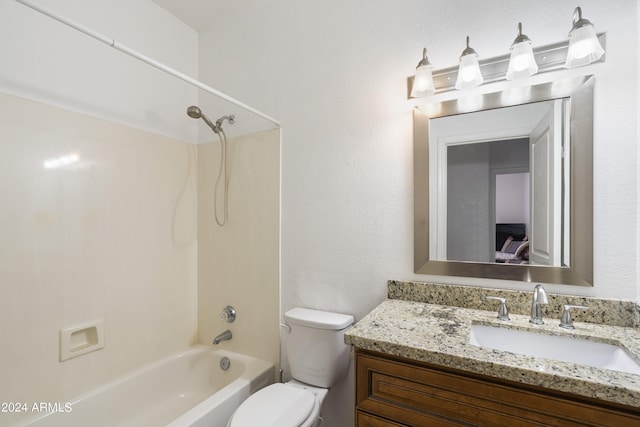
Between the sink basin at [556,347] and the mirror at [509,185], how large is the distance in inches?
9.3

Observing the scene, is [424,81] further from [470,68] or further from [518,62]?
[518,62]

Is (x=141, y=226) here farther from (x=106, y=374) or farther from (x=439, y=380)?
(x=439, y=380)

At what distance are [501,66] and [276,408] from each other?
1.69 metres

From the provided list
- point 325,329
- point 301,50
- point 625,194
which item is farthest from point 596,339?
point 301,50

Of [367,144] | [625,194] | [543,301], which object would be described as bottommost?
[543,301]

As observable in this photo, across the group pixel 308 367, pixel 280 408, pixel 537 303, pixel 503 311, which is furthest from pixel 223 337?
pixel 537 303

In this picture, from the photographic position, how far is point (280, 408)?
4.13 ft

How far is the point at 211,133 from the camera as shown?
208cm

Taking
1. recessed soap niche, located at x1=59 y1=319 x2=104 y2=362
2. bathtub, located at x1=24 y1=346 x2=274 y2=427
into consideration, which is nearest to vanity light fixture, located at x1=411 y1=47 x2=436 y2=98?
bathtub, located at x1=24 y1=346 x2=274 y2=427

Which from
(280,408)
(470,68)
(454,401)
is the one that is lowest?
(280,408)

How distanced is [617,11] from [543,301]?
3.53 feet

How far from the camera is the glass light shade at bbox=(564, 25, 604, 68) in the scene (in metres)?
1.05

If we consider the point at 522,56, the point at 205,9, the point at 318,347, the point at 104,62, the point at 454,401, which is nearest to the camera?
the point at 454,401

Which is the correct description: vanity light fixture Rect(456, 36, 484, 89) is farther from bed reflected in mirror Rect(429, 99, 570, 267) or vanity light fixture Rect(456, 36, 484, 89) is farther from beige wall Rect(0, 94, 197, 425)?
beige wall Rect(0, 94, 197, 425)
